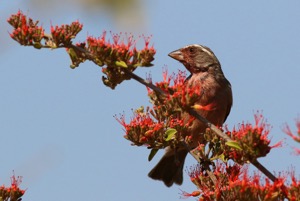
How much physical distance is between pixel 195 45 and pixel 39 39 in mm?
4947

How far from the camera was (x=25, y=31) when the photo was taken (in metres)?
5.61

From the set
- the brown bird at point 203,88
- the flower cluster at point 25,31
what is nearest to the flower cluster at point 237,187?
the flower cluster at point 25,31

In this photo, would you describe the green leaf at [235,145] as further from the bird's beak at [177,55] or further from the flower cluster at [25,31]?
the bird's beak at [177,55]

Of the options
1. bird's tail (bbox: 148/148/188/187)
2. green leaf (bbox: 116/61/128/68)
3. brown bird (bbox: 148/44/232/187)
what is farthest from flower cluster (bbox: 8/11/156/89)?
bird's tail (bbox: 148/148/188/187)

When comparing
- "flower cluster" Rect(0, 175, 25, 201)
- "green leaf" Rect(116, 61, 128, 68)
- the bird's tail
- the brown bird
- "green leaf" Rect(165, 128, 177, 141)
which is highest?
the brown bird

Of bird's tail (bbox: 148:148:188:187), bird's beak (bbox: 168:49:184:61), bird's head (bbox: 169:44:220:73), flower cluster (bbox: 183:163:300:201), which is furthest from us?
bird's tail (bbox: 148:148:188:187)

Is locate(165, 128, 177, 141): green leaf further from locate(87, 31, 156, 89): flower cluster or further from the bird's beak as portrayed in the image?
the bird's beak

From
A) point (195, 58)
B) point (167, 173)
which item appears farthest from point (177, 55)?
point (167, 173)

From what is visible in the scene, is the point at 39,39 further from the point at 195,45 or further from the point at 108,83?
the point at 195,45

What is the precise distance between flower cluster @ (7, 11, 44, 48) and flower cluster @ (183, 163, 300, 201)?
194 cm

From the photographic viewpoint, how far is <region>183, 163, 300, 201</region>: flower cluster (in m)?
5.01

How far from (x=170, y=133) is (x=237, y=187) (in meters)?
1.06

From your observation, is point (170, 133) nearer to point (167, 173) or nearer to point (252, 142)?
point (252, 142)

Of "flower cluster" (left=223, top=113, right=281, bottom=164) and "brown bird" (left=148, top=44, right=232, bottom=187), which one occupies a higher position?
"brown bird" (left=148, top=44, right=232, bottom=187)
